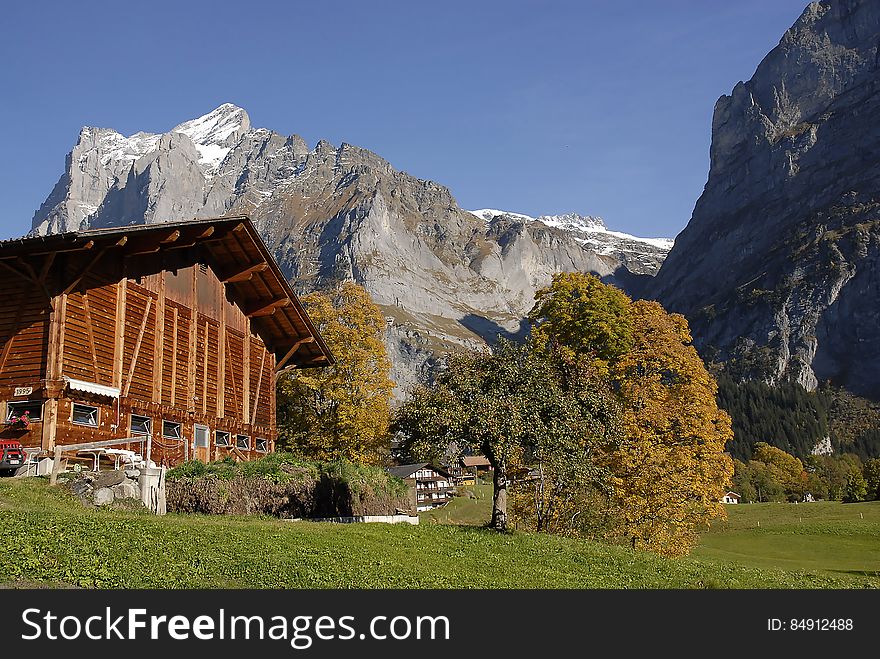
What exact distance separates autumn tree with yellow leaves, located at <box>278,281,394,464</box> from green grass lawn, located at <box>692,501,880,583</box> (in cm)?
2099

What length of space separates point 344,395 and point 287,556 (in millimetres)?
30569

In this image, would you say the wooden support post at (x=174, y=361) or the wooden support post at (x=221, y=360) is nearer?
Result: the wooden support post at (x=174, y=361)

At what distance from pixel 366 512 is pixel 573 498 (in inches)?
392

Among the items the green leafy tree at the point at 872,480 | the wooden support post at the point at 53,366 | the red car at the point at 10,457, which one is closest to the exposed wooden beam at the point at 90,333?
the wooden support post at the point at 53,366

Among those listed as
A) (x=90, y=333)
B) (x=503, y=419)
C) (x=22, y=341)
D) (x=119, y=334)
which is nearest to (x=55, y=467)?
(x=22, y=341)

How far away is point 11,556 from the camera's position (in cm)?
1416

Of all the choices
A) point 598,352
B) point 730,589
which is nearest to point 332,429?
point 598,352

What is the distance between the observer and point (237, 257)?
4022 centimetres

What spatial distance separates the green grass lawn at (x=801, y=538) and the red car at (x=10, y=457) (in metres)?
36.3

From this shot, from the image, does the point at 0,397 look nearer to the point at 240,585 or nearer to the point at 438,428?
the point at 438,428

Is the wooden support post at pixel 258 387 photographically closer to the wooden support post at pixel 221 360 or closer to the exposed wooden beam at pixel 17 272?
the wooden support post at pixel 221 360

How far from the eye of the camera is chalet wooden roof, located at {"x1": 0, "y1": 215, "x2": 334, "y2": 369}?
88.3ft

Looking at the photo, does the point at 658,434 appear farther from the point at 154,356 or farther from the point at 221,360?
the point at 154,356

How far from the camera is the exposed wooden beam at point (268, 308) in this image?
138 feet
